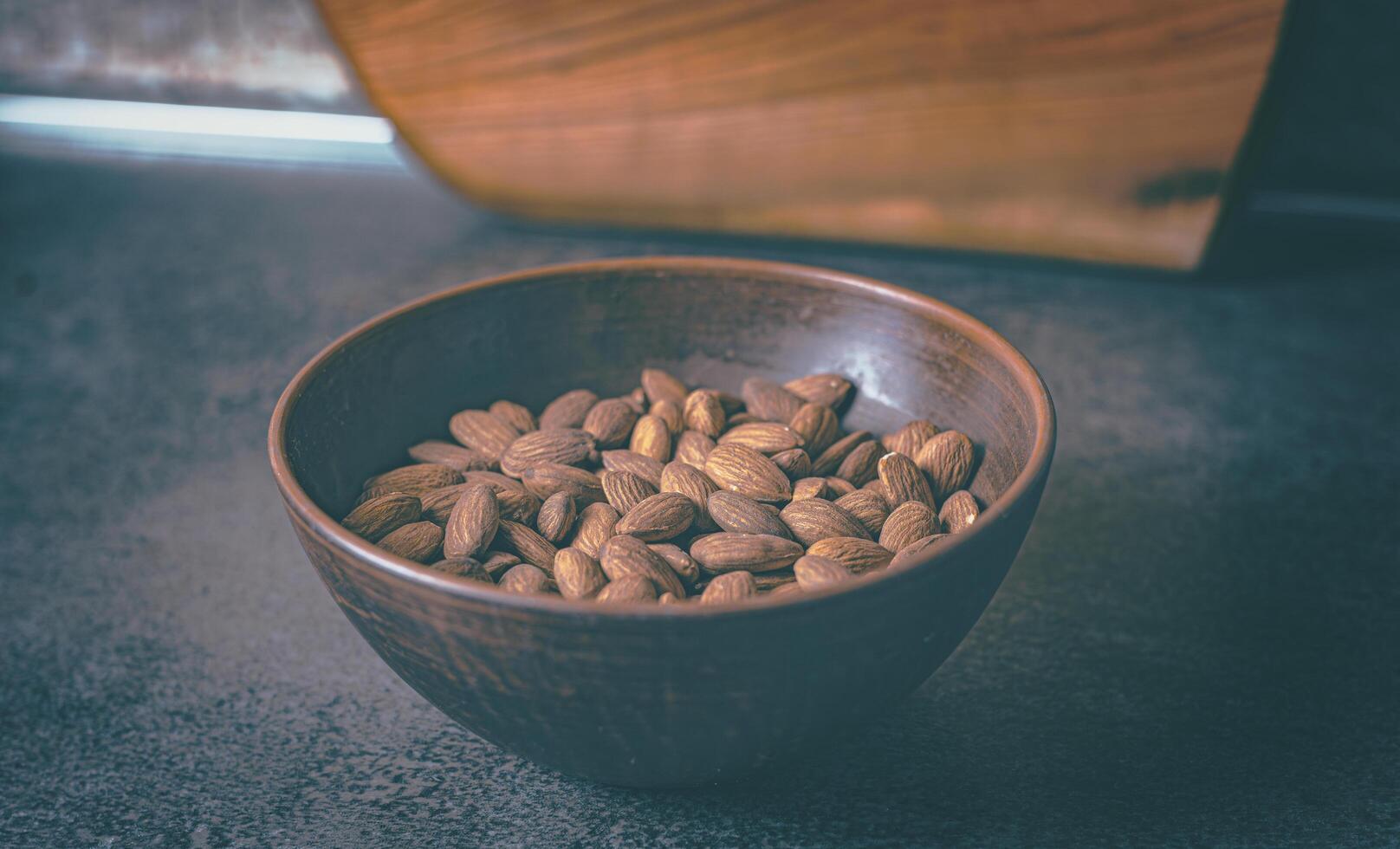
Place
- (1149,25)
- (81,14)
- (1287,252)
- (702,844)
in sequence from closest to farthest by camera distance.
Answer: (702,844)
(1149,25)
(1287,252)
(81,14)

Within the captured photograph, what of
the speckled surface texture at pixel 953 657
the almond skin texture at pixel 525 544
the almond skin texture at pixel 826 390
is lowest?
the speckled surface texture at pixel 953 657

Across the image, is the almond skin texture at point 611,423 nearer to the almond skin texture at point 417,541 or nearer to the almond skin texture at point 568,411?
the almond skin texture at point 568,411

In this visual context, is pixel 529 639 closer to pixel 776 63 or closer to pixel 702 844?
pixel 702 844

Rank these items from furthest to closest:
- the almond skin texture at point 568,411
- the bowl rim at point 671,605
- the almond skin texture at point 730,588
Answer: the almond skin texture at point 568,411 → the almond skin texture at point 730,588 → the bowl rim at point 671,605

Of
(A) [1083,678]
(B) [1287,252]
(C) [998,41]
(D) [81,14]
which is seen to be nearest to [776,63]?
(C) [998,41]

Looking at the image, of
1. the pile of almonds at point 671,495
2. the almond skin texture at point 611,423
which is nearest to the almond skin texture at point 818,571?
the pile of almonds at point 671,495
